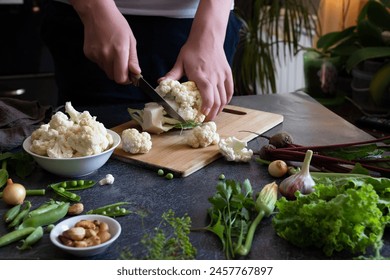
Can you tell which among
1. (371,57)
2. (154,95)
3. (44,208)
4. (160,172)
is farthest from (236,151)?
(371,57)

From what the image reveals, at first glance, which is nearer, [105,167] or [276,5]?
[105,167]

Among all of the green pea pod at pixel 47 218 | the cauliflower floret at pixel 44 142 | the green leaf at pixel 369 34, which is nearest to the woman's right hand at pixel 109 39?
the cauliflower floret at pixel 44 142

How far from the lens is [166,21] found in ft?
6.11

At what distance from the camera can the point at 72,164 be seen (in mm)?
1235

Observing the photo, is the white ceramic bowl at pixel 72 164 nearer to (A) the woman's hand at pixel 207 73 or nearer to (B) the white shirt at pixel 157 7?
(A) the woman's hand at pixel 207 73

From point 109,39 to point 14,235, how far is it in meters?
0.73

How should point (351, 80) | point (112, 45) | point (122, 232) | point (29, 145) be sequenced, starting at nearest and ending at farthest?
1. point (122, 232)
2. point (29, 145)
3. point (112, 45)
4. point (351, 80)

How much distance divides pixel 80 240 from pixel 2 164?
473mm

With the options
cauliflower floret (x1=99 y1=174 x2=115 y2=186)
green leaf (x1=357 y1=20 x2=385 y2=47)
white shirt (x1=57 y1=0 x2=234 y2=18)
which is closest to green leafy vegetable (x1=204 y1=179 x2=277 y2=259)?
cauliflower floret (x1=99 y1=174 x2=115 y2=186)

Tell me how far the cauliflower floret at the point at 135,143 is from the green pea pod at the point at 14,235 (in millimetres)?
432

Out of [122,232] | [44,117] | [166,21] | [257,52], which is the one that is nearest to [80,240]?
[122,232]

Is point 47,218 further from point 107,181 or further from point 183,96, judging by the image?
point 183,96

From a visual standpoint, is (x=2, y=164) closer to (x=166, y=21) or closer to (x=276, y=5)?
(x=166, y=21)
